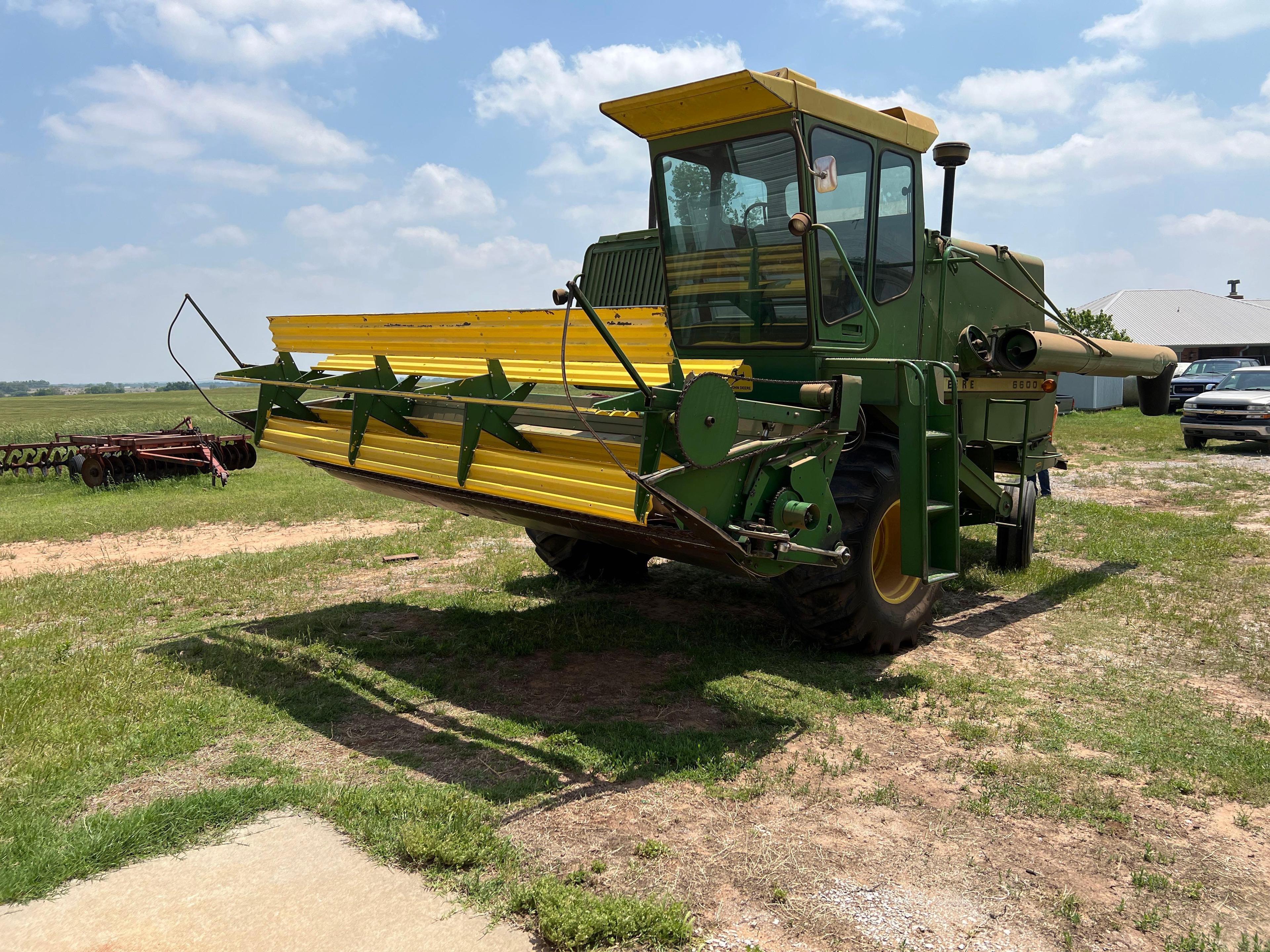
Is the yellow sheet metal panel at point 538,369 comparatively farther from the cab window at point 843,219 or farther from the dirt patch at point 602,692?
the dirt patch at point 602,692

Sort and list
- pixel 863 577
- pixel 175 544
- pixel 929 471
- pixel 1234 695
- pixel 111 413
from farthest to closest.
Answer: pixel 111 413
pixel 175 544
pixel 929 471
pixel 863 577
pixel 1234 695

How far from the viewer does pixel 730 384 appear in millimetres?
4223

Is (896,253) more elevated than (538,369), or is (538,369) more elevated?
(896,253)

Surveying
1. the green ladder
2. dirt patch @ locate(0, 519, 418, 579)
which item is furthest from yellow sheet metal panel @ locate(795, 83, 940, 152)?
dirt patch @ locate(0, 519, 418, 579)

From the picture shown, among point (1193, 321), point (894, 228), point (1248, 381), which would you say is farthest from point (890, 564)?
point (1193, 321)

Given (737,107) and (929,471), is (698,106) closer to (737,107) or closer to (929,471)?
(737,107)

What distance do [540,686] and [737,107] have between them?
11.2 ft

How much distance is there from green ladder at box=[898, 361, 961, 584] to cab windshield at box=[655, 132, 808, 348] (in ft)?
2.48

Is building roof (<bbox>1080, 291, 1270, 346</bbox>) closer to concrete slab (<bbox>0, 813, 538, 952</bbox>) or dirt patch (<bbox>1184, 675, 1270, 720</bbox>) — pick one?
dirt patch (<bbox>1184, 675, 1270, 720</bbox>)

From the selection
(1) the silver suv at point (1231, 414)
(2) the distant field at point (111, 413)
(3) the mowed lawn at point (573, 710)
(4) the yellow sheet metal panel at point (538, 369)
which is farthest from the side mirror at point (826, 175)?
(1) the silver suv at point (1231, 414)

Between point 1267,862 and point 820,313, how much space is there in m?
3.37

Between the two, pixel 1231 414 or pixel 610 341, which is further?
pixel 1231 414

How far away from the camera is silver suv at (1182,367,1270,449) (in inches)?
672

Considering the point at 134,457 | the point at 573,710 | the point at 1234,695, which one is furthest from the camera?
the point at 134,457
